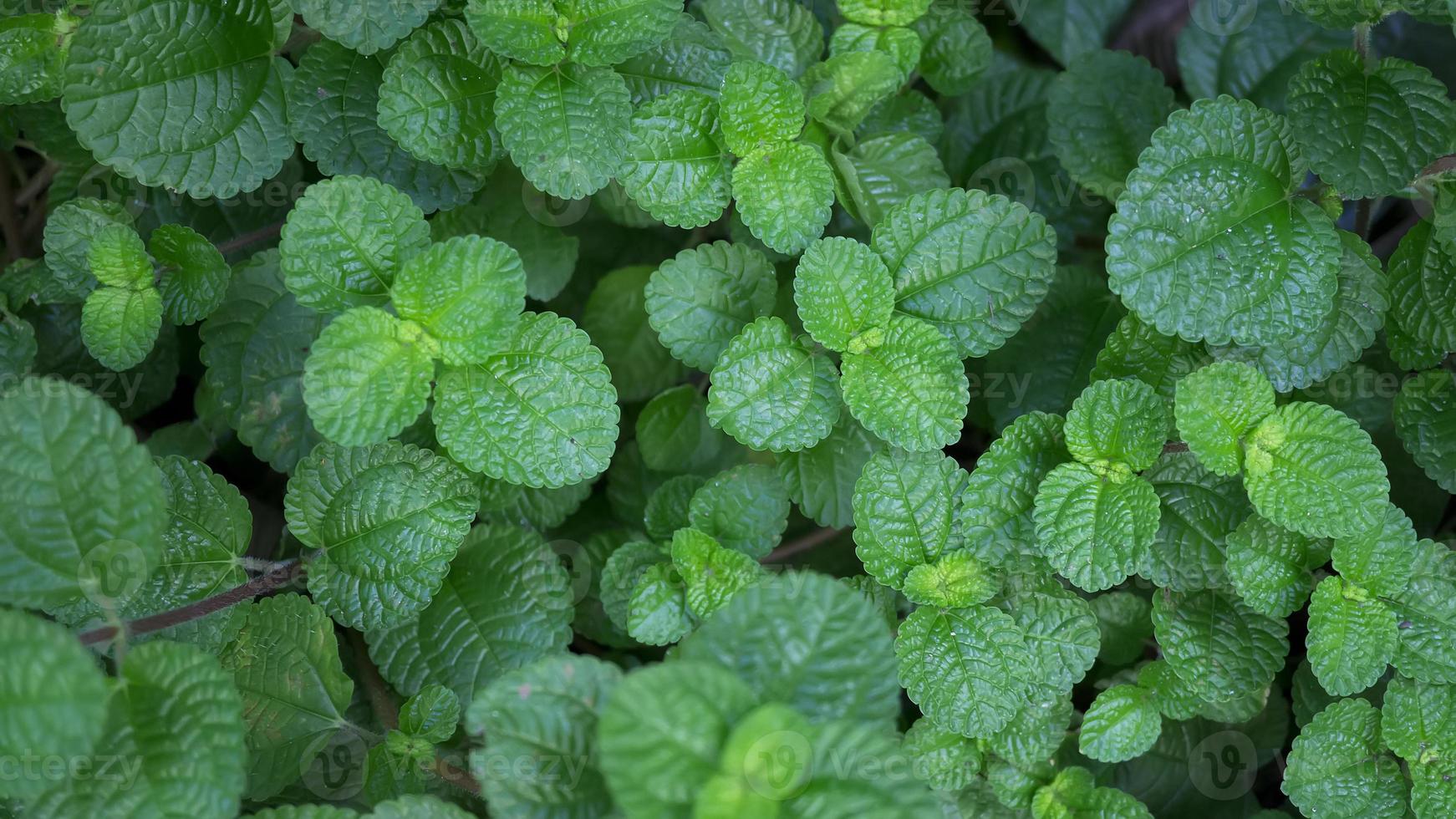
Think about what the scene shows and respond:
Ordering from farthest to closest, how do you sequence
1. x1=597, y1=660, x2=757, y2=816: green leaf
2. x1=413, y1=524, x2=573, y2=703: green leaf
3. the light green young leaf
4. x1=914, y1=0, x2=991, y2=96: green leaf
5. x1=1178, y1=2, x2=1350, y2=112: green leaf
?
x1=1178, y1=2, x2=1350, y2=112: green leaf < x1=914, y1=0, x2=991, y2=96: green leaf < x1=413, y1=524, x2=573, y2=703: green leaf < the light green young leaf < x1=597, y1=660, x2=757, y2=816: green leaf

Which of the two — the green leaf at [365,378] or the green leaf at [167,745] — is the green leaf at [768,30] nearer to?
the green leaf at [365,378]

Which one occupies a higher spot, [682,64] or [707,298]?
[682,64]

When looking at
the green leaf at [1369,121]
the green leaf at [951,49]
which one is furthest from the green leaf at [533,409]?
the green leaf at [1369,121]

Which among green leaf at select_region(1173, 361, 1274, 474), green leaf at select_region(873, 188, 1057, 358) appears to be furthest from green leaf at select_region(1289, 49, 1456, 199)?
green leaf at select_region(873, 188, 1057, 358)

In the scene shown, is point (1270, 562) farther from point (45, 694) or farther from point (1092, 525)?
point (45, 694)

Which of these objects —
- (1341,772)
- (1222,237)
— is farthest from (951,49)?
(1341,772)

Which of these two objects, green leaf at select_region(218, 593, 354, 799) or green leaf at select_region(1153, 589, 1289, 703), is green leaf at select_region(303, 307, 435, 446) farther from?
green leaf at select_region(1153, 589, 1289, 703)
